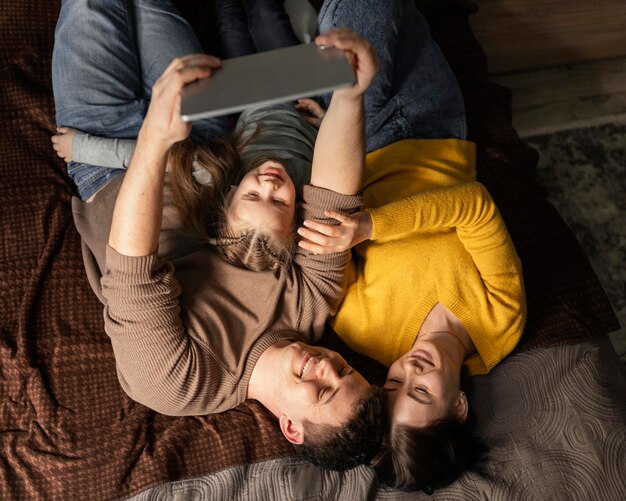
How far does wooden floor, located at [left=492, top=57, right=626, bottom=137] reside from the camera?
1.96m

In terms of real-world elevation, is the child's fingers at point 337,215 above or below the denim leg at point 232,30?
below

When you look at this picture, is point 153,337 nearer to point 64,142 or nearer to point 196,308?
point 196,308

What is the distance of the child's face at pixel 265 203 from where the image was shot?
1124 mm

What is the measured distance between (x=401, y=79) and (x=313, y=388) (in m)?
0.83

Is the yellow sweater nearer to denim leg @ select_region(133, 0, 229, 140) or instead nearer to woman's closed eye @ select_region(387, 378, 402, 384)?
woman's closed eye @ select_region(387, 378, 402, 384)

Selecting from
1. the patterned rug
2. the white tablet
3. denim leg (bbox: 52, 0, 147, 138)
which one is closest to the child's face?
the white tablet

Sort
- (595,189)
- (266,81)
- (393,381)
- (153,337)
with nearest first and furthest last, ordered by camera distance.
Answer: (266,81), (153,337), (393,381), (595,189)

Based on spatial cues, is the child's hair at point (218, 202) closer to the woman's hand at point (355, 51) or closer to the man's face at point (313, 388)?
the man's face at point (313, 388)

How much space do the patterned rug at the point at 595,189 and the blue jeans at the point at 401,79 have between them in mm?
553

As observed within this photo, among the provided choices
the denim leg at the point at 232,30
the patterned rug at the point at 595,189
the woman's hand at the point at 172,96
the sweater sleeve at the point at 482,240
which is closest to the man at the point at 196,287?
the woman's hand at the point at 172,96

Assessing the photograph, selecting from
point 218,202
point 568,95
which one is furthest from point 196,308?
point 568,95

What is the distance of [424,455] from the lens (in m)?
1.08

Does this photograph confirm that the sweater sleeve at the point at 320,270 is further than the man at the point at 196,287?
Yes

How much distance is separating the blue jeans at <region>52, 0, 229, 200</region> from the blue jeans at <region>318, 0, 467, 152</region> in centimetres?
39
